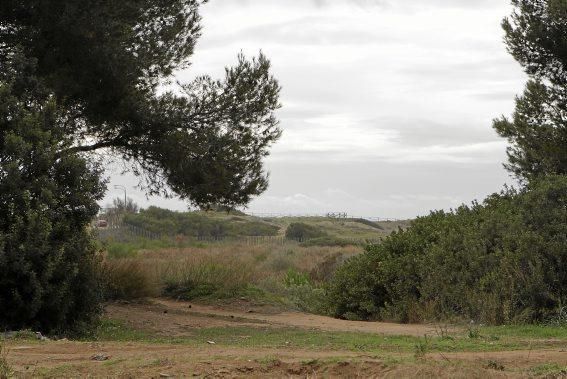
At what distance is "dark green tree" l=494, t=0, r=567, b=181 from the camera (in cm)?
2517

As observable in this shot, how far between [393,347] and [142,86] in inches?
462

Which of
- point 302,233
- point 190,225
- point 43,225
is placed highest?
point 190,225

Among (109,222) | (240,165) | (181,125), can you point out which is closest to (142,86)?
(181,125)

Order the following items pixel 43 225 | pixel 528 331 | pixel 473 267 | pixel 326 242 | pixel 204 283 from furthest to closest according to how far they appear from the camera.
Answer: pixel 326 242
pixel 204 283
pixel 473 267
pixel 528 331
pixel 43 225

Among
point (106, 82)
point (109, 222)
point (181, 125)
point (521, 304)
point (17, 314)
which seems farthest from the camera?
point (109, 222)

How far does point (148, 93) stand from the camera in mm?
20688

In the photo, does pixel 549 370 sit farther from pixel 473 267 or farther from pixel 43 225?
pixel 473 267

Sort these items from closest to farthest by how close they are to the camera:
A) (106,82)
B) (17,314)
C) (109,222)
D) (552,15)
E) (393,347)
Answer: (393,347)
(17,314)
(106,82)
(552,15)
(109,222)

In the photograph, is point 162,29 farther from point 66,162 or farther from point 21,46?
point 66,162

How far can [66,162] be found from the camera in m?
13.9

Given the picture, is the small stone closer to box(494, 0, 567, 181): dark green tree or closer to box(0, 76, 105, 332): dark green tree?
box(0, 76, 105, 332): dark green tree

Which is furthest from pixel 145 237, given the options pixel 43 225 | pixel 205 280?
pixel 43 225

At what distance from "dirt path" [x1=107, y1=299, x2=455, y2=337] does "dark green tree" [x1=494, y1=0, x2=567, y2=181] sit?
400 inches

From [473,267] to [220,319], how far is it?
6149mm
